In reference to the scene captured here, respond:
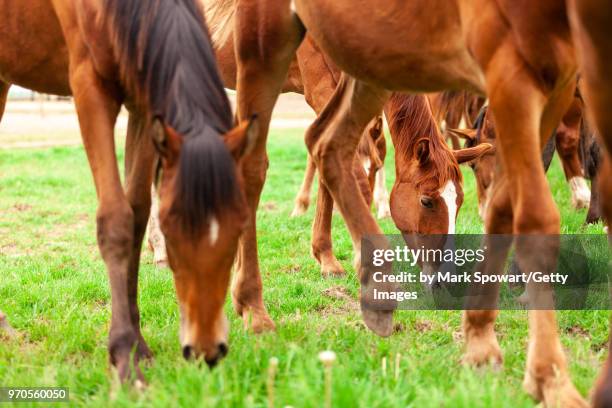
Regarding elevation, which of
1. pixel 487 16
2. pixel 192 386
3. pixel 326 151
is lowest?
pixel 192 386

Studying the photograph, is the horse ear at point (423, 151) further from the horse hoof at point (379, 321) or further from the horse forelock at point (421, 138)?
the horse hoof at point (379, 321)

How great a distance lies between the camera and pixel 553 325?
10.1ft

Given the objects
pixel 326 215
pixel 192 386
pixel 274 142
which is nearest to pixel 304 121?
pixel 274 142

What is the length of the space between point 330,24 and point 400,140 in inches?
92.1

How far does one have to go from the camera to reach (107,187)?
349 centimetres

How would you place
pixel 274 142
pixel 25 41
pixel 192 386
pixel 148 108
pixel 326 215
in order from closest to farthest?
pixel 192 386, pixel 148 108, pixel 25 41, pixel 326 215, pixel 274 142

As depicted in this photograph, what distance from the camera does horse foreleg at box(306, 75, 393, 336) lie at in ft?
14.6

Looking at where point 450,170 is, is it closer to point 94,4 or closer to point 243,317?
point 243,317

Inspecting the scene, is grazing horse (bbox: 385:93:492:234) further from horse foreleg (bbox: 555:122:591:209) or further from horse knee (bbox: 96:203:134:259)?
horse foreleg (bbox: 555:122:591:209)

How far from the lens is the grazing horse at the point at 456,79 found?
117 inches

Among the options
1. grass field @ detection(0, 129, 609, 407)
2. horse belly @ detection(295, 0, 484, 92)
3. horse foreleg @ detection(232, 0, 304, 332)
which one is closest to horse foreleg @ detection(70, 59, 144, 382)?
grass field @ detection(0, 129, 609, 407)

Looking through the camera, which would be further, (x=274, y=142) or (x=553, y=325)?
(x=274, y=142)

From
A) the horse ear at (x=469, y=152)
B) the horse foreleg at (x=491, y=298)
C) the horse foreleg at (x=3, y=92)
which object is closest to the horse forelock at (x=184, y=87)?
the horse foreleg at (x=491, y=298)

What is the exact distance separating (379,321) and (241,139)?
1492 mm
